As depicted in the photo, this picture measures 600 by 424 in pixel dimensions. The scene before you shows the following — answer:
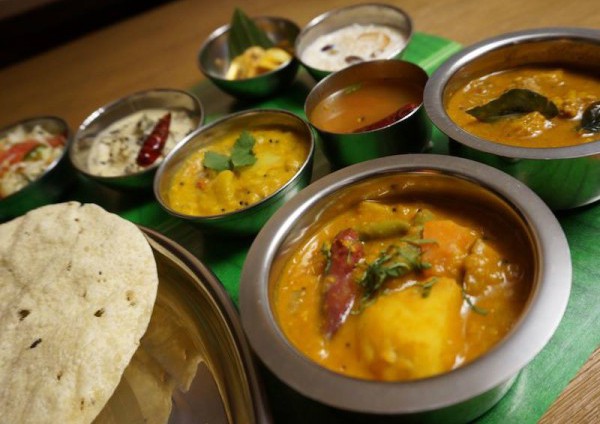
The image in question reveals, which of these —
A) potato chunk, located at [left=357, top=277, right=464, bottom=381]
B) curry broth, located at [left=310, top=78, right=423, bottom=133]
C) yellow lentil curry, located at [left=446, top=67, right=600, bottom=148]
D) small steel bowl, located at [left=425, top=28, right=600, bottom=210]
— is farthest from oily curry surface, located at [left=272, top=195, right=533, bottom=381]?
curry broth, located at [left=310, top=78, right=423, bottom=133]

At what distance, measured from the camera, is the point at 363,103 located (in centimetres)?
232

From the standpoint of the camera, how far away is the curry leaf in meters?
1.72

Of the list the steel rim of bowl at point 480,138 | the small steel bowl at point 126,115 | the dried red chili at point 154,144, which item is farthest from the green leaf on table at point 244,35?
the steel rim of bowl at point 480,138

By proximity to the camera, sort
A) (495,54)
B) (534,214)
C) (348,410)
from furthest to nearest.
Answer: (495,54) < (534,214) < (348,410)

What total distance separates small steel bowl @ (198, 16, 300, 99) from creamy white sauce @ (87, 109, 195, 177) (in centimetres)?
31

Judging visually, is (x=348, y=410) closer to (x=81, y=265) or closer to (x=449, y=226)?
(x=449, y=226)

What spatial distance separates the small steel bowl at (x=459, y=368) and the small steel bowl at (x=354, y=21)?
1.27 m

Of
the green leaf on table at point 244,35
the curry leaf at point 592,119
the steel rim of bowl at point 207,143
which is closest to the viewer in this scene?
the curry leaf at point 592,119

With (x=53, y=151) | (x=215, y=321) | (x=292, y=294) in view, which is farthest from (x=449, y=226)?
(x=53, y=151)

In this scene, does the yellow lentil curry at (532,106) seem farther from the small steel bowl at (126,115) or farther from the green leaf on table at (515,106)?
the small steel bowl at (126,115)

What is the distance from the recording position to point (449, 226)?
1475 millimetres

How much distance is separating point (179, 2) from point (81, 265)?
3.49 m

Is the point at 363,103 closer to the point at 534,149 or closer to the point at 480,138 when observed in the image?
the point at 480,138

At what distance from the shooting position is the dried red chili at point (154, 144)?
8.30 ft
